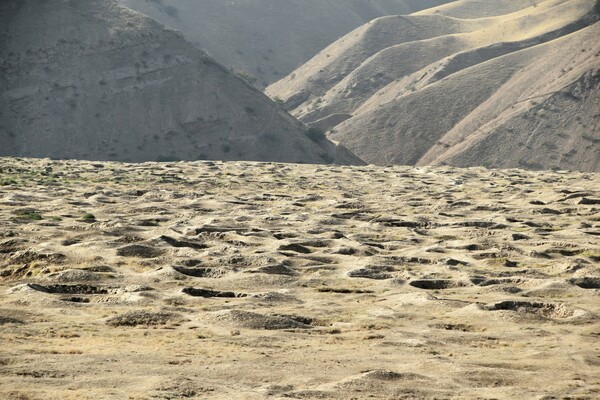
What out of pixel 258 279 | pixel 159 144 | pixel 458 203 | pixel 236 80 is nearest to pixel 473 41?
pixel 236 80

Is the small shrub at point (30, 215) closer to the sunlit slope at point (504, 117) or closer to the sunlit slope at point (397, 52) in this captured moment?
the sunlit slope at point (504, 117)

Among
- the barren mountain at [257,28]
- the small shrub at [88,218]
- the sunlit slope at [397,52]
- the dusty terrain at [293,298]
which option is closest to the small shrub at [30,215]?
the dusty terrain at [293,298]

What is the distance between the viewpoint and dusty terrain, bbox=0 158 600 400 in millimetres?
12047

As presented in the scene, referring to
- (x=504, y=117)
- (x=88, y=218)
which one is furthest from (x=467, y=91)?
(x=88, y=218)

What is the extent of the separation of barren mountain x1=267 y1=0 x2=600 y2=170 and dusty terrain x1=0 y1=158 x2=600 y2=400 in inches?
2251

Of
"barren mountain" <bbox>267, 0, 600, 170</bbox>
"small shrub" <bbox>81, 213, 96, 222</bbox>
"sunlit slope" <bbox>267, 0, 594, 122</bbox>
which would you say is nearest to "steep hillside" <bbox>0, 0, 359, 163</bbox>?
"barren mountain" <bbox>267, 0, 600, 170</bbox>

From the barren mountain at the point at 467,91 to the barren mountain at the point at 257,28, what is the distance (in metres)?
14.8

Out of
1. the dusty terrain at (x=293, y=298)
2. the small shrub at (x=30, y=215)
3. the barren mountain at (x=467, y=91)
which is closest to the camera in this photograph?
the dusty terrain at (x=293, y=298)

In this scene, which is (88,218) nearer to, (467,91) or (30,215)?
(30,215)

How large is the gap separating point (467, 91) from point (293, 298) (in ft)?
300

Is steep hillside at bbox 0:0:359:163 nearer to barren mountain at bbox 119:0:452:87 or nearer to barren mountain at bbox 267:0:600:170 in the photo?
barren mountain at bbox 267:0:600:170

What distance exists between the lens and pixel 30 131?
263ft

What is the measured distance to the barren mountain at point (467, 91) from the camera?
91.4m

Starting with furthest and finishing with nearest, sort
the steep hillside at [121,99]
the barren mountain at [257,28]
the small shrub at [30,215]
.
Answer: the barren mountain at [257,28] → the steep hillside at [121,99] → the small shrub at [30,215]
